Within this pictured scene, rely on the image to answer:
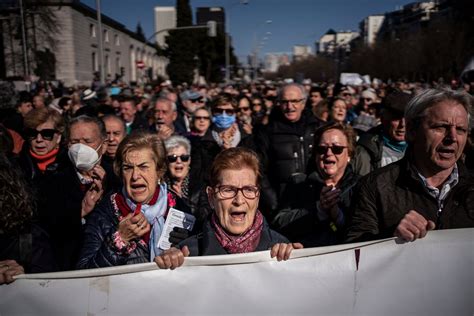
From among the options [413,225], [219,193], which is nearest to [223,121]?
[219,193]

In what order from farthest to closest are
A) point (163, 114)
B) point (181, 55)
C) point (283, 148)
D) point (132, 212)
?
1. point (181, 55)
2. point (163, 114)
3. point (283, 148)
4. point (132, 212)

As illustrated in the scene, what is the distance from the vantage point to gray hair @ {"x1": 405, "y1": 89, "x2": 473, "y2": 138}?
2.29 metres

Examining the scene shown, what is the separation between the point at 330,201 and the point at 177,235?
2.94 ft

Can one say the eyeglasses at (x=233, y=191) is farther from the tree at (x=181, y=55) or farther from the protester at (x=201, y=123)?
the tree at (x=181, y=55)

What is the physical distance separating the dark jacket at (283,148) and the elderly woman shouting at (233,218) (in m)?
2.05

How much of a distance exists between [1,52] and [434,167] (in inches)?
1875

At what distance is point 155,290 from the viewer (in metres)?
2.11

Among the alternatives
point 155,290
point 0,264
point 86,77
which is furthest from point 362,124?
point 86,77

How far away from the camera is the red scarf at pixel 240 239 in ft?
7.64

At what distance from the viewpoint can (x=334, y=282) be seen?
217 centimetres

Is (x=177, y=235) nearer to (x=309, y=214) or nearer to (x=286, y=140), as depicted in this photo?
(x=309, y=214)

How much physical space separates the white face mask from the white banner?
141 centimetres

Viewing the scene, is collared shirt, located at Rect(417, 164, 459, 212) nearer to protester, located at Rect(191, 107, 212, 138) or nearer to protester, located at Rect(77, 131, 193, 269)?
protester, located at Rect(77, 131, 193, 269)

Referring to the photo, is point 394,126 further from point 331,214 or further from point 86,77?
point 86,77
